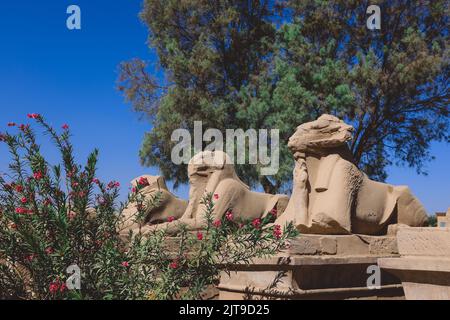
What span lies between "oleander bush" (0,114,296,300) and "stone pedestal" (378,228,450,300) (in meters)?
0.77

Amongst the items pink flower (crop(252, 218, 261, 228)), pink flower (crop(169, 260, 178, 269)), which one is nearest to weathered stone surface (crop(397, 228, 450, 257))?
pink flower (crop(252, 218, 261, 228))

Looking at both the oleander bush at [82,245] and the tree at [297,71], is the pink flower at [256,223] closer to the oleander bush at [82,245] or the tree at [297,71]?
the oleander bush at [82,245]

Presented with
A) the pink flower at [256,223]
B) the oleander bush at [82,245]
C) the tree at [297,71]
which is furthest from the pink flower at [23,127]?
the tree at [297,71]

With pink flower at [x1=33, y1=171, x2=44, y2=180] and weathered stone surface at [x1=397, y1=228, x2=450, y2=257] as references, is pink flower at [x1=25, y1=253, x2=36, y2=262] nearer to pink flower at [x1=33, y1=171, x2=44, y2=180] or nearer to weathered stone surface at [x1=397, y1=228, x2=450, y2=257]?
pink flower at [x1=33, y1=171, x2=44, y2=180]

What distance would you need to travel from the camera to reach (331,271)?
5.34 meters

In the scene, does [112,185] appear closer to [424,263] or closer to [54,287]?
[54,287]

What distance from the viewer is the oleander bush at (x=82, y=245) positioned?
3873mm

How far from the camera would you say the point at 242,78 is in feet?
59.7

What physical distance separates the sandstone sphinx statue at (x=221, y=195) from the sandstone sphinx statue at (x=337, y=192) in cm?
86

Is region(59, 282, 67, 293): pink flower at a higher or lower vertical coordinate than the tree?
lower

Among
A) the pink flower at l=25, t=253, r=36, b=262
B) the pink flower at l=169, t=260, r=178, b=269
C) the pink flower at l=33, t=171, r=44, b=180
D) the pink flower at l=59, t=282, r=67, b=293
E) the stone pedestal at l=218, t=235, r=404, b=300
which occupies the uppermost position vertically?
the pink flower at l=33, t=171, r=44, b=180

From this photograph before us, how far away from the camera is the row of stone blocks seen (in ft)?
12.8
